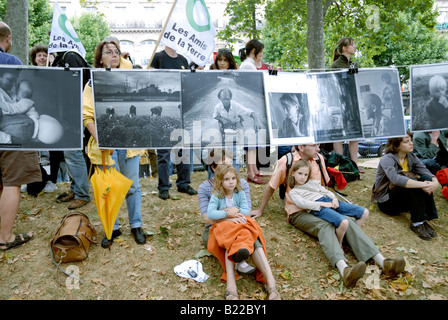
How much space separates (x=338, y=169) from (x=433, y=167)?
1.95m

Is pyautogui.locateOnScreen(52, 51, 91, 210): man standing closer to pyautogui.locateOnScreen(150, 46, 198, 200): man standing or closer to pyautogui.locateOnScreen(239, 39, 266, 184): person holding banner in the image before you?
pyautogui.locateOnScreen(150, 46, 198, 200): man standing

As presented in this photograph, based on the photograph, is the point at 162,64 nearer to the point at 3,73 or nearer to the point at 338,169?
the point at 3,73

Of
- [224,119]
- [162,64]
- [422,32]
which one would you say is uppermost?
[422,32]

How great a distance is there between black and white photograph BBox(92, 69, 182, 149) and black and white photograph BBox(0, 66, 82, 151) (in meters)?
0.27

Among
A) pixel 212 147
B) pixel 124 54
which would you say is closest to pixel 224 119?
pixel 212 147

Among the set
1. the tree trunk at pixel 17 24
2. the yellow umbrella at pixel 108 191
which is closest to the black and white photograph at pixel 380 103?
the yellow umbrella at pixel 108 191

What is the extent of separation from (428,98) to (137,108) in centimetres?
403

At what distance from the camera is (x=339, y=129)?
4188 mm

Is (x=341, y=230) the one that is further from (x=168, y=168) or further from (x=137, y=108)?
(x=137, y=108)

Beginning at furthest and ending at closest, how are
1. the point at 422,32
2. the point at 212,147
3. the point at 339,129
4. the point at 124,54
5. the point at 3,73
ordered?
the point at 422,32 → the point at 124,54 → the point at 339,129 → the point at 212,147 → the point at 3,73

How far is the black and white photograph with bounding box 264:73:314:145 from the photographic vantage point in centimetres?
395

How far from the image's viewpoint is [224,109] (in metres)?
3.86

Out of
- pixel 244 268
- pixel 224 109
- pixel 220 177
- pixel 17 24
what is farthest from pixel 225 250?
pixel 17 24

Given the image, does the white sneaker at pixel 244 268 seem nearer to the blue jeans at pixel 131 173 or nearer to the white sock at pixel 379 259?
the blue jeans at pixel 131 173
